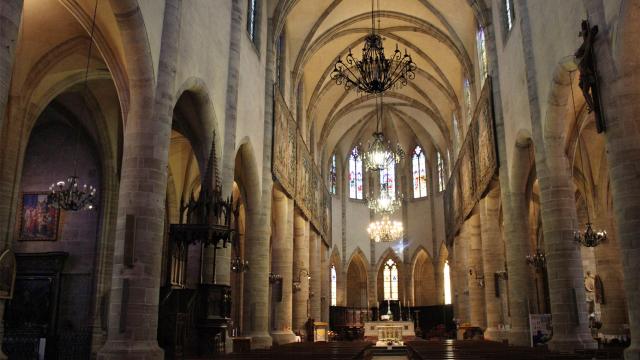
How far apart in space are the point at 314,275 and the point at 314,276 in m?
0.09

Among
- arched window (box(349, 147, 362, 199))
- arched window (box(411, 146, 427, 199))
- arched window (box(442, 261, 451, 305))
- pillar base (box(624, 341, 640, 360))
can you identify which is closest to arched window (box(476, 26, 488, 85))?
pillar base (box(624, 341, 640, 360))

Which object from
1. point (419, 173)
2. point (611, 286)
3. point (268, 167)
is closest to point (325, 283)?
point (419, 173)

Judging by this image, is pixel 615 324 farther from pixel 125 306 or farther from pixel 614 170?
pixel 125 306

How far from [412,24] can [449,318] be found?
724 inches

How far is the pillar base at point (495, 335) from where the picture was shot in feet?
70.0

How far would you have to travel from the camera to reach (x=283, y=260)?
2273 cm

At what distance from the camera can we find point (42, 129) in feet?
60.4

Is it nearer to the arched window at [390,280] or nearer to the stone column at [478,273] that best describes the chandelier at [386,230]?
the stone column at [478,273]

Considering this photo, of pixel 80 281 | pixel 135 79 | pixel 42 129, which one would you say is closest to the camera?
pixel 135 79

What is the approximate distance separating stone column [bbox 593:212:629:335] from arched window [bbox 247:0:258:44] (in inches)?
559

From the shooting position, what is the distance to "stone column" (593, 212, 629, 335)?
20188 mm

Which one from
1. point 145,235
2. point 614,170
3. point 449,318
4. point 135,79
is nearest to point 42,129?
point 135,79

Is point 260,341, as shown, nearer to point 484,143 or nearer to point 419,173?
point 484,143

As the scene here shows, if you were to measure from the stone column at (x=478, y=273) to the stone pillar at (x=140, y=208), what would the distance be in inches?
706
